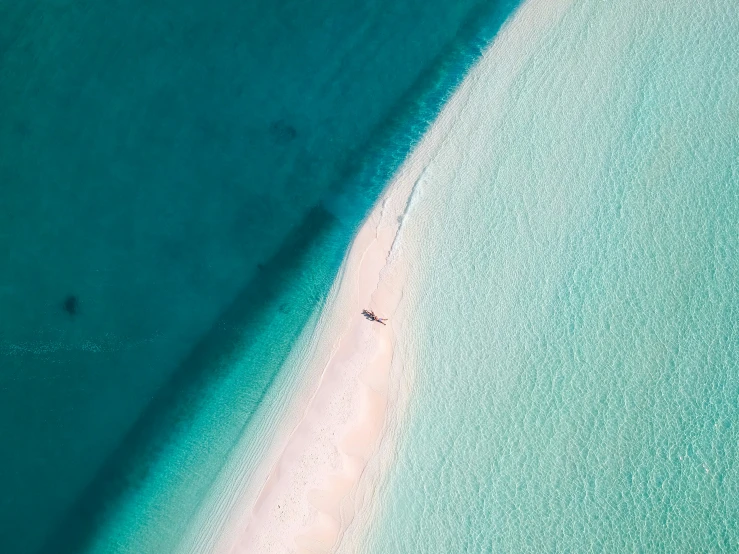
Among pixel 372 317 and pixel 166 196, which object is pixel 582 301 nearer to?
pixel 372 317

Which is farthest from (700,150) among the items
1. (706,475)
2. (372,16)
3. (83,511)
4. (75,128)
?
(83,511)

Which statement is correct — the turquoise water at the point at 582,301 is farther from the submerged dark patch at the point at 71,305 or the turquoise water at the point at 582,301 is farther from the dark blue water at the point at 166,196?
the submerged dark patch at the point at 71,305

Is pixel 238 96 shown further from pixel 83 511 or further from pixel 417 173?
pixel 83 511

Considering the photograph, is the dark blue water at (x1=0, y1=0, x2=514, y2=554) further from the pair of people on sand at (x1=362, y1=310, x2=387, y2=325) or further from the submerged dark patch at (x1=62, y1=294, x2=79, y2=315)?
the pair of people on sand at (x1=362, y1=310, x2=387, y2=325)

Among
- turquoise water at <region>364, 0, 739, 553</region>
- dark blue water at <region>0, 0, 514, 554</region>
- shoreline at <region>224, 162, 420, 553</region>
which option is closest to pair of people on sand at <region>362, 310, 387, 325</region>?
shoreline at <region>224, 162, 420, 553</region>

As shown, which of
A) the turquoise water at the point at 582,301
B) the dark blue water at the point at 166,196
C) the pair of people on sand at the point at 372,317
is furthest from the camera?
the dark blue water at the point at 166,196

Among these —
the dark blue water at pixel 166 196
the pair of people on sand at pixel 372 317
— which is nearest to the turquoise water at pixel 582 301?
the pair of people on sand at pixel 372 317
